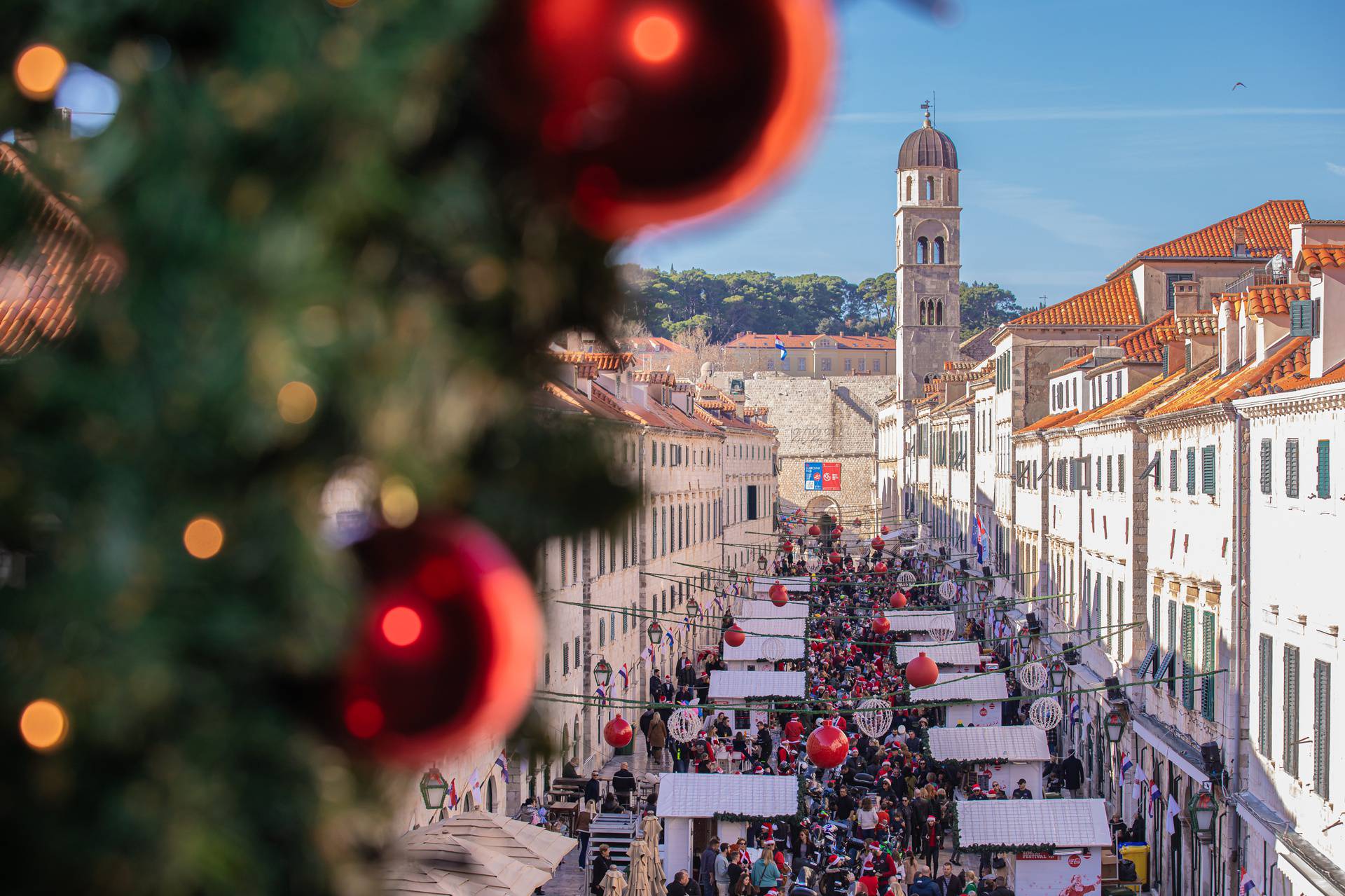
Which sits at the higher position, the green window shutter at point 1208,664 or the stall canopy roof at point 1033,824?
the green window shutter at point 1208,664

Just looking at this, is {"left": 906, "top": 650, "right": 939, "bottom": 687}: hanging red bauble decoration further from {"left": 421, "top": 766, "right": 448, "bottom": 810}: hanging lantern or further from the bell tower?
the bell tower

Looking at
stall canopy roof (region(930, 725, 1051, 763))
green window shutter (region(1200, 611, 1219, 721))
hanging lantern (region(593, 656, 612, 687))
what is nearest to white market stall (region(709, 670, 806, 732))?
hanging lantern (region(593, 656, 612, 687))

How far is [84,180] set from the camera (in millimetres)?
1712

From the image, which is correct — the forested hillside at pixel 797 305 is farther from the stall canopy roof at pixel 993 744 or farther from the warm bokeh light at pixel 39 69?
the warm bokeh light at pixel 39 69

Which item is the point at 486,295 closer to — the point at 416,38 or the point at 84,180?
the point at 416,38

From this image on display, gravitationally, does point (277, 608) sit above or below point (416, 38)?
below

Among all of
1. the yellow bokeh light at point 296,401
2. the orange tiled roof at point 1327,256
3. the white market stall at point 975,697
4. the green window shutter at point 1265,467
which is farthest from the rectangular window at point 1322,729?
the yellow bokeh light at point 296,401

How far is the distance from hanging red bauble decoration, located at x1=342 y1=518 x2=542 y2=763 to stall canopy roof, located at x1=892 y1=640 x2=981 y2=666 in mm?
30833

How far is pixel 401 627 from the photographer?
1942 mm

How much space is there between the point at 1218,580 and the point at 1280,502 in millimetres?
3439

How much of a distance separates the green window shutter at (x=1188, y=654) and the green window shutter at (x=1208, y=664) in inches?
19.2

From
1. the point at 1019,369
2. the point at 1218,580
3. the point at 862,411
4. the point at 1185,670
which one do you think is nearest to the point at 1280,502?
the point at 1218,580

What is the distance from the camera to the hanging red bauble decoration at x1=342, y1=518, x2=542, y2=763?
194cm

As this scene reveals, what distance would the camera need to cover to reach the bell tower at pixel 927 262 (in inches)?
3784
